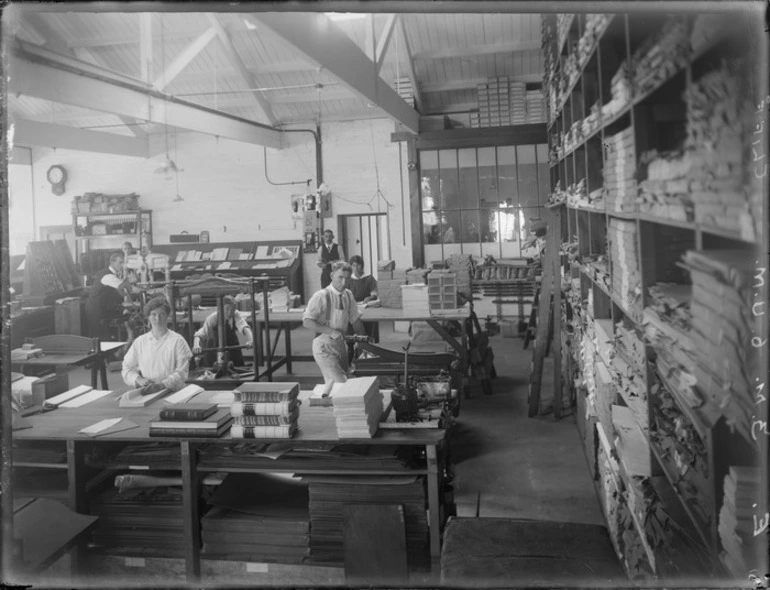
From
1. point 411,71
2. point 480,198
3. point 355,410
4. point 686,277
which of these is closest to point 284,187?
point 411,71

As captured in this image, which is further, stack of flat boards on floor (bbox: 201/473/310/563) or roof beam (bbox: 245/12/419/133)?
roof beam (bbox: 245/12/419/133)

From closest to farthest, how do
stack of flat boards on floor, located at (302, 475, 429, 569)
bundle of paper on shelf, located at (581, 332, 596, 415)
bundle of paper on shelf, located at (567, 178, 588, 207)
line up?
1. stack of flat boards on floor, located at (302, 475, 429, 569)
2. bundle of paper on shelf, located at (567, 178, 588, 207)
3. bundle of paper on shelf, located at (581, 332, 596, 415)

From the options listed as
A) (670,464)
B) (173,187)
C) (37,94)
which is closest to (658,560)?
(670,464)

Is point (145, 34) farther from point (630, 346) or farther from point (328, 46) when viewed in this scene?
point (630, 346)

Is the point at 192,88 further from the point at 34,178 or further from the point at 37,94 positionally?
the point at 34,178

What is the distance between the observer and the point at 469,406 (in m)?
6.65

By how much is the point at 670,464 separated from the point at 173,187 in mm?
Result: 10795

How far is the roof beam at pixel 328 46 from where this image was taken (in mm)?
4249

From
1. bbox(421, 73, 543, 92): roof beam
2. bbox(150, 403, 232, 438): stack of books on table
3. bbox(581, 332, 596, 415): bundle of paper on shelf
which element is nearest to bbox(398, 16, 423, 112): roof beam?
bbox(421, 73, 543, 92): roof beam

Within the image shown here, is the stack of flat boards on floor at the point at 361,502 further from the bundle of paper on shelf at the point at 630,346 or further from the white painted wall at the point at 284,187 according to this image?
the white painted wall at the point at 284,187

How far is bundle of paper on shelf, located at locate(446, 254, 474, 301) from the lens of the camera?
26.9 ft

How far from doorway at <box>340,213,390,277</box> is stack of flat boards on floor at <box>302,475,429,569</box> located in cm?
1006

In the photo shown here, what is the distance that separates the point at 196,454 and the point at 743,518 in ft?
8.13

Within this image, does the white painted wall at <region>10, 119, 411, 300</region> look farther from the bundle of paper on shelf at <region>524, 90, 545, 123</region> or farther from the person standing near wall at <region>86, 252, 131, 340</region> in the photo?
the person standing near wall at <region>86, 252, 131, 340</region>
